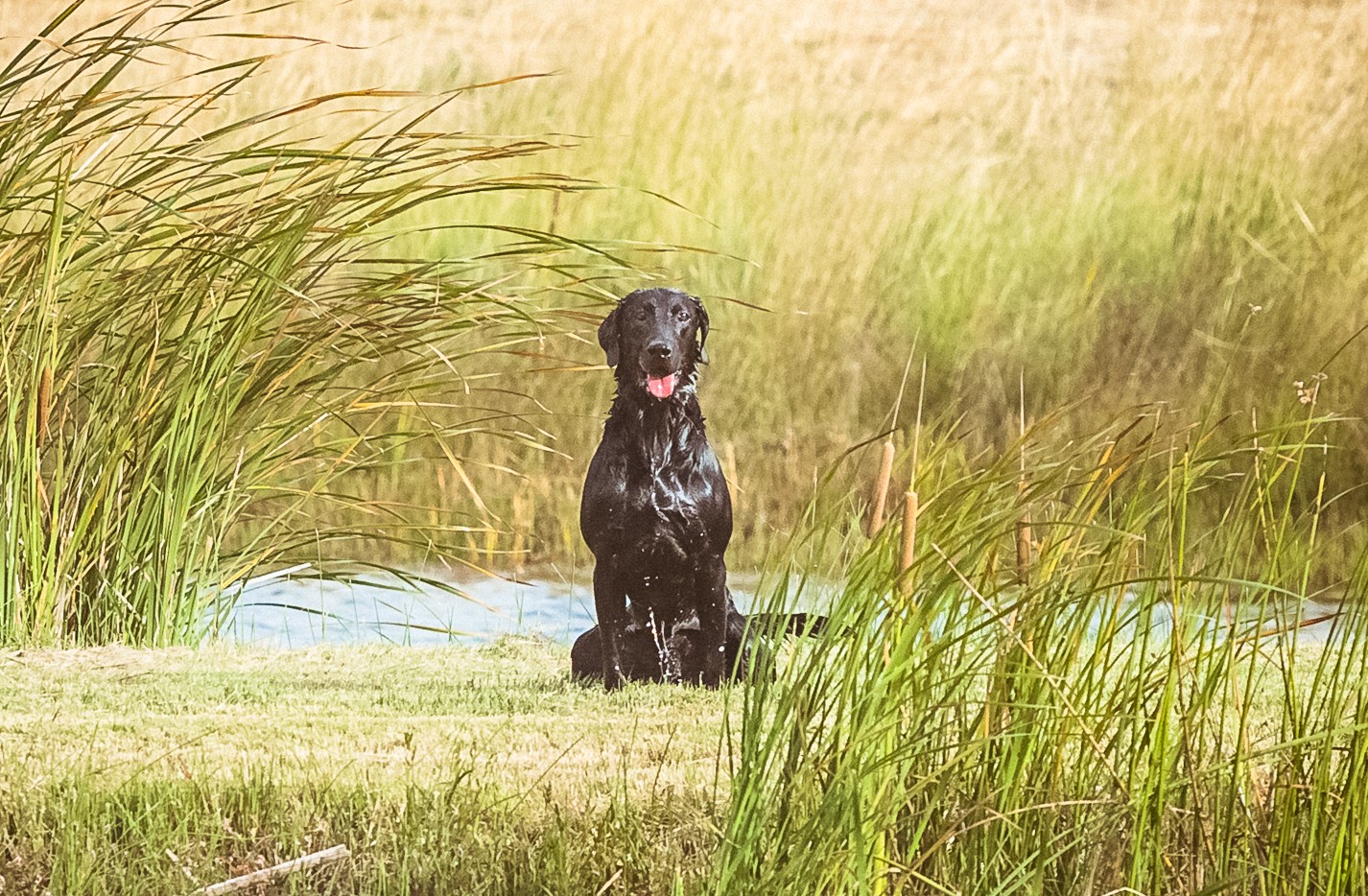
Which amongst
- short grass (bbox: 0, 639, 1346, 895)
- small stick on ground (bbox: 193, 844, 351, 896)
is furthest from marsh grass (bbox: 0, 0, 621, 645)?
small stick on ground (bbox: 193, 844, 351, 896)

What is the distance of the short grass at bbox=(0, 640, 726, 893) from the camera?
5.34 feet

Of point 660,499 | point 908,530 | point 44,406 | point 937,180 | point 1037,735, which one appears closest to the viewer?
point 908,530

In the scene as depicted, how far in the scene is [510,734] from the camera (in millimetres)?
1824

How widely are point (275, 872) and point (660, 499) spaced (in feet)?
3.13

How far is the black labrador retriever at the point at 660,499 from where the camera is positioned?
7.97ft

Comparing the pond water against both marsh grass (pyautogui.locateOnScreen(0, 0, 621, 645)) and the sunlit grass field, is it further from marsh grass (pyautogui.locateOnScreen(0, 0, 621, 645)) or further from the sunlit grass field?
the sunlit grass field

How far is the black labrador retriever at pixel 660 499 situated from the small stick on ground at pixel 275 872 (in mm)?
812

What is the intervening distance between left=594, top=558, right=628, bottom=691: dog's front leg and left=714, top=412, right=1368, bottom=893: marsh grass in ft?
2.04

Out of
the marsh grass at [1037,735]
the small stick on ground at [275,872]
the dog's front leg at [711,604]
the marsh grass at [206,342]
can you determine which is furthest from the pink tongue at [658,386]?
the small stick on ground at [275,872]

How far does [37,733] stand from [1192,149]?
8.56 ft

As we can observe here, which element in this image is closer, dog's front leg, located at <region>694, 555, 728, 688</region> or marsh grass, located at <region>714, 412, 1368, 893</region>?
marsh grass, located at <region>714, 412, 1368, 893</region>

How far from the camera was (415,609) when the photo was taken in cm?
291

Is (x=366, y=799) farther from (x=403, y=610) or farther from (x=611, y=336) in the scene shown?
(x=403, y=610)

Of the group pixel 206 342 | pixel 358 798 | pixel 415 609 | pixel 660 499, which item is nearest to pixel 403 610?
pixel 415 609
